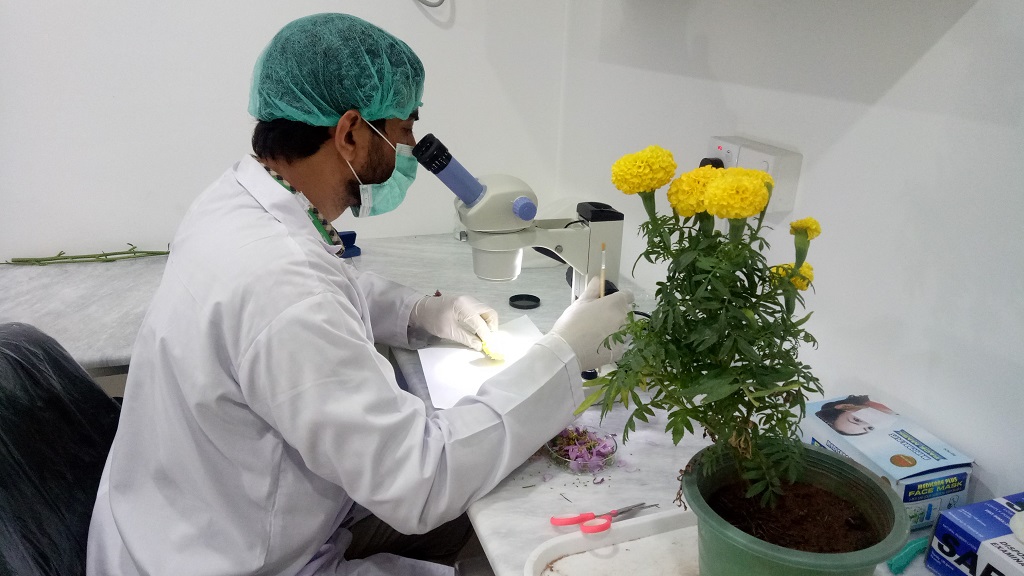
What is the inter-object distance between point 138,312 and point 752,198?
4.98 ft

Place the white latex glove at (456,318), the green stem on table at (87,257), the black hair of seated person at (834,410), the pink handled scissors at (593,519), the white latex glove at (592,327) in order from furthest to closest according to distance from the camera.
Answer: the green stem on table at (87,257) → the white latex glove at (456,318) → the white latex glove at (592,327) → the black hair of seated person at (834,410) → the pink handled scissors at (593,519)

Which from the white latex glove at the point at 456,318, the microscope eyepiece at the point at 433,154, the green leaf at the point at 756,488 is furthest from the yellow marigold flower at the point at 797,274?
the white latex glove at the point at 456,318

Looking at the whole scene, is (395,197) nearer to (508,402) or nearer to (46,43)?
(508,402)

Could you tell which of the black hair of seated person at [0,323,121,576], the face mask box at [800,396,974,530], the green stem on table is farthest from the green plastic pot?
the green stem on table

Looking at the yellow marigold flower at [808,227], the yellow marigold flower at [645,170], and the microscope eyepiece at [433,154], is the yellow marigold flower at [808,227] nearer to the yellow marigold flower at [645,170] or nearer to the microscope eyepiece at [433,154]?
the yellow marigold flower at [645,170]

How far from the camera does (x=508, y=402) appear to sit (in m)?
1.08

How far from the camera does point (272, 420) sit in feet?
3.31

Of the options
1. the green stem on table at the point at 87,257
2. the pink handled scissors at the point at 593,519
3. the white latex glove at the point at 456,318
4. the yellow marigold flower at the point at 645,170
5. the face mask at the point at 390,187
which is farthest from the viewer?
the green stem on table at the point at 87,257

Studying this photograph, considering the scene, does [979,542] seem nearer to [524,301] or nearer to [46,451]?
[524,301]

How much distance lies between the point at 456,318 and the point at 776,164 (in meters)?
0.70

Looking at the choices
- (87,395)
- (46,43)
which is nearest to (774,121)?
(87,395)

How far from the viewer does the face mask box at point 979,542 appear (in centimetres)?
82

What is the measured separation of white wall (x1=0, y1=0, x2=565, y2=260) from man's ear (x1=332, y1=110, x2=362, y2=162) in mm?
928

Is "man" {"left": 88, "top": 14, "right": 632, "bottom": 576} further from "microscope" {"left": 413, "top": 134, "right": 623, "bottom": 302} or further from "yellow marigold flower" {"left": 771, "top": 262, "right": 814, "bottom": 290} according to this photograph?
"yellow marigold flower" {"left": 771, "top": 262, "right": 814, "bottom": 290}
